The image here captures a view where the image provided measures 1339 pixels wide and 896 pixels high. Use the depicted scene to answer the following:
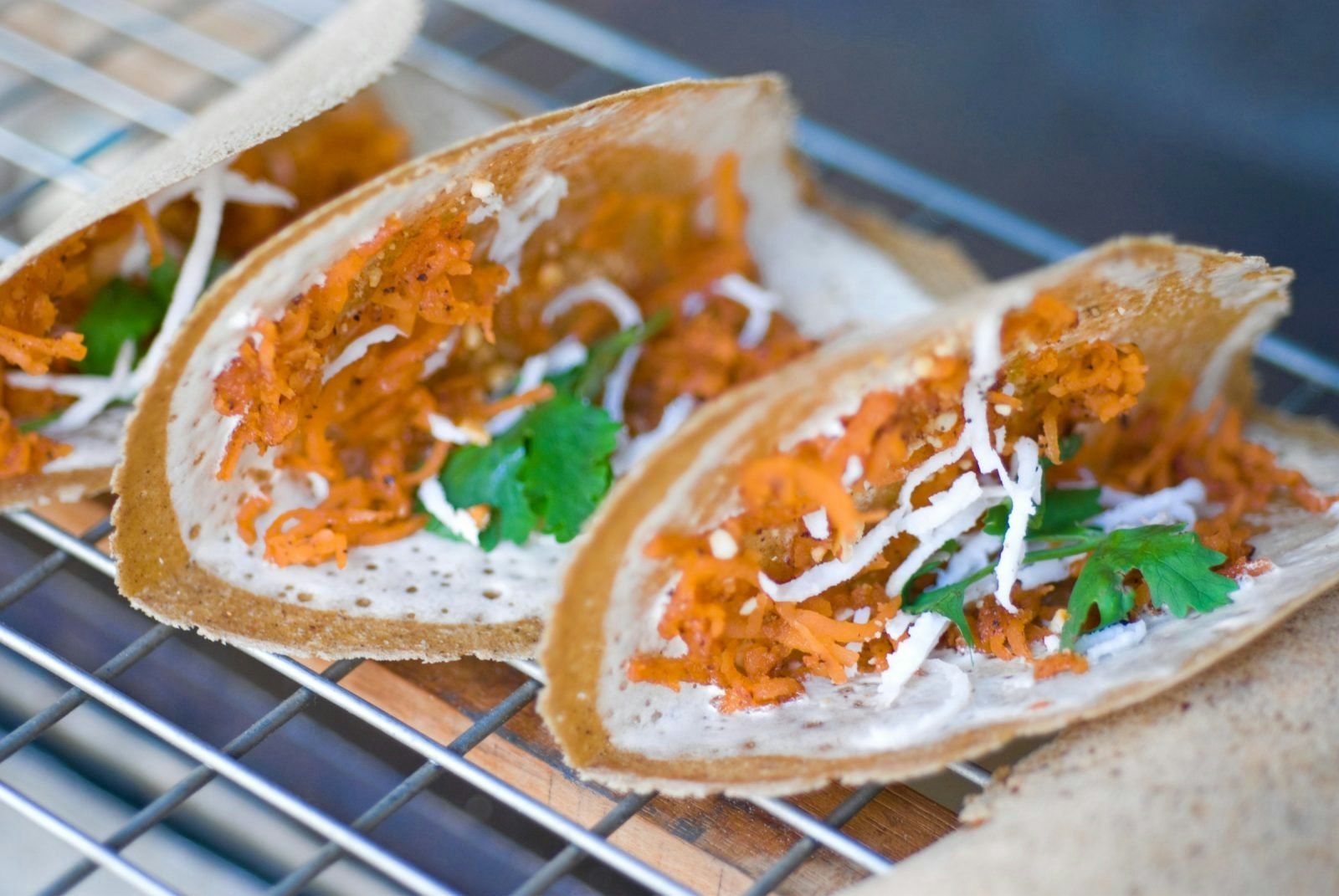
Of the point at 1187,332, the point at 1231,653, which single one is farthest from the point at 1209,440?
the point at 1231,653

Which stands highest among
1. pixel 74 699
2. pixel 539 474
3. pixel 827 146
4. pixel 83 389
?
pixel 827 146

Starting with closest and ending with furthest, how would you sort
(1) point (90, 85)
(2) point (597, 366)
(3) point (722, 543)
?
1. (3) point (722, 543)
2. (2) point (597, 366)
3. (1) point (90, 85)

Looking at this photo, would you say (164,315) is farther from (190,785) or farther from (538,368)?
(190,785)

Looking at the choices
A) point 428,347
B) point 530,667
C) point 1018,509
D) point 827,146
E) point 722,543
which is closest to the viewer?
point 722,543

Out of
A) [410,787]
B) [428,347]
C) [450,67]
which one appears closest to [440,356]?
[428,347]

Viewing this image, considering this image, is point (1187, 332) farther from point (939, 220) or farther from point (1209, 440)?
point (939, 220)

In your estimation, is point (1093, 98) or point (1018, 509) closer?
point (1018, 509)
